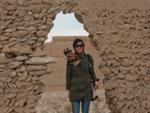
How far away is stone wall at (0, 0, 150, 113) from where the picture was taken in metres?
9.98

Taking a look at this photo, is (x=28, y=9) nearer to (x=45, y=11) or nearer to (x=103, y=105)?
(x=45, y=11)

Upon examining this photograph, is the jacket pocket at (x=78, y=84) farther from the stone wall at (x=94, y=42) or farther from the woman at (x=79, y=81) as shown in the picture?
the stone wall at (x=94, y=42)

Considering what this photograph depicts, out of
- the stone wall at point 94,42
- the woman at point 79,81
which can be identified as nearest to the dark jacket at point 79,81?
the woman at point 79,81

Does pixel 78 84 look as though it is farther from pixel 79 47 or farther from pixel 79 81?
pixel 79 47

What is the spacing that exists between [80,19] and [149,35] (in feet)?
4.51

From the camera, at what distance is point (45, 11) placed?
1032 cm

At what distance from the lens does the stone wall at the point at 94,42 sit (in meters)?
9.98

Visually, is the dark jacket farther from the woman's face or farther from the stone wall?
the stone wall

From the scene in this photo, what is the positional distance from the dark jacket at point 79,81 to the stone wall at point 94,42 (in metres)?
1.58

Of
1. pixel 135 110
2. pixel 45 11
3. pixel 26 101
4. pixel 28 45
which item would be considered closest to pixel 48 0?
pixel 45 11

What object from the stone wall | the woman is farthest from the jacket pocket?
the stone wall

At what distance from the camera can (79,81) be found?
28.1 feet

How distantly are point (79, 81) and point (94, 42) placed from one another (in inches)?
82.4

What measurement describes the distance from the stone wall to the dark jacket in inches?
62.1
